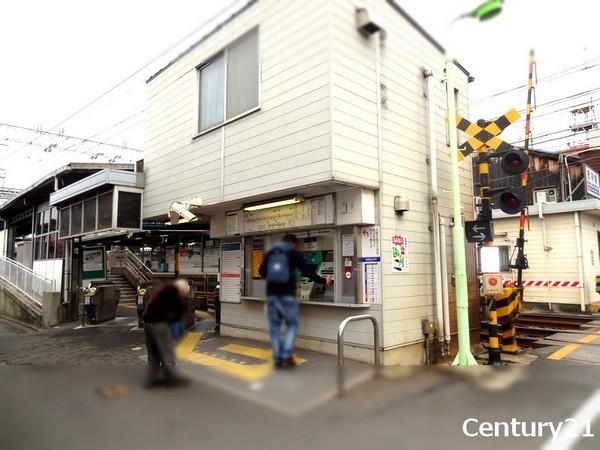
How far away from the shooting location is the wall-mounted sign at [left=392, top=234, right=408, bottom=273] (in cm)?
446

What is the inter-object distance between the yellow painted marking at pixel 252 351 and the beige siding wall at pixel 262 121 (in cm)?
70

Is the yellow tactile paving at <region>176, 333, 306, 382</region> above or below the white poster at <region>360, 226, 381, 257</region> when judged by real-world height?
below

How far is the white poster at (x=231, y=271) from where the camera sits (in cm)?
140

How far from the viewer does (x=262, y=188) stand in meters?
2.31

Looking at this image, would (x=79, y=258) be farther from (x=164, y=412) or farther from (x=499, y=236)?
(x=499, y=236)

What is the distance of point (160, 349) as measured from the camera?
3.76 feet

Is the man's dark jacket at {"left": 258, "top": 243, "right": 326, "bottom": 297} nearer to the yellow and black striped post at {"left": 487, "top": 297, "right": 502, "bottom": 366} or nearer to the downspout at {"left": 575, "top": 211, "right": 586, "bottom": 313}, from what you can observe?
the yellow and black striped post at {"left": 487, "top": 297, "right": 502, "bottom": 366}

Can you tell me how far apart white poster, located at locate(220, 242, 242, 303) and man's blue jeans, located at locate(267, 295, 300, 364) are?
0.26m

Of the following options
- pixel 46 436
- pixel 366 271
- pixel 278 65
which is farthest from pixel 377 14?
pixel 366 271

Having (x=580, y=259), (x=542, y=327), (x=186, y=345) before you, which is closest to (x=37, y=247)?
(x=186, y=345)

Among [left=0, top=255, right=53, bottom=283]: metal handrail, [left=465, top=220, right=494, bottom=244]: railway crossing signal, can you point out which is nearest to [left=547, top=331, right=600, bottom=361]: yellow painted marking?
[left=465, top=220, right=494, bottom=244]: railway crossing signal

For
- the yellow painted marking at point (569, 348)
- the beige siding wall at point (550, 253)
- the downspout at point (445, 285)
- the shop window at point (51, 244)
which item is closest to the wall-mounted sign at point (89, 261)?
the shop window at point (51, 244)

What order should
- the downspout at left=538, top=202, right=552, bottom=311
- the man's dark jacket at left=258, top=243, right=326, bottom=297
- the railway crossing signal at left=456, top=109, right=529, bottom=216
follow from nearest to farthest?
the man's dark jacket at left=258, top=243, right=326, bottom=297 → the railway crossing signal at left=456, top=109, right=529, bottom=216 → the downspout at left=538, top=202, right=552, bottom=311

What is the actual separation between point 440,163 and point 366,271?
6.49 ft
